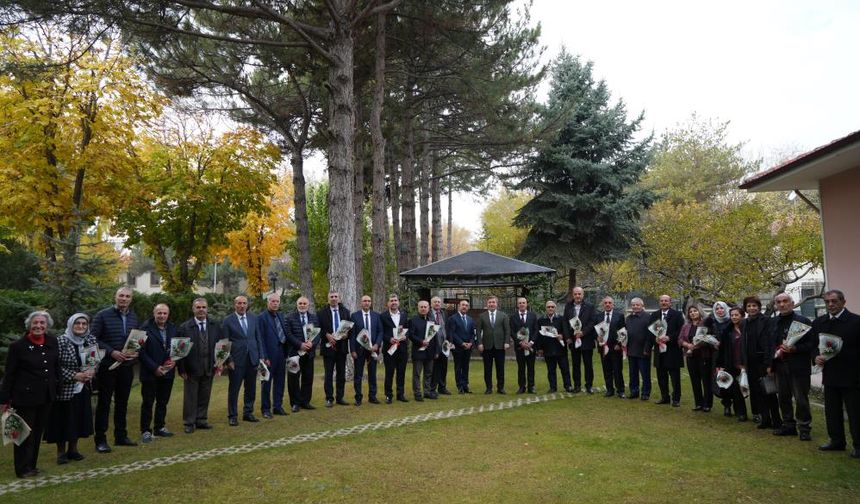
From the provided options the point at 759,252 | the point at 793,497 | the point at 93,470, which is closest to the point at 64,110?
the point at 93,470

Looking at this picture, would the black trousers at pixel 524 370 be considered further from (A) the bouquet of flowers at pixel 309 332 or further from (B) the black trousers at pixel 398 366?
(A) the bouquet of flowers at pixel 309 332

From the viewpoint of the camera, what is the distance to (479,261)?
1791 cm

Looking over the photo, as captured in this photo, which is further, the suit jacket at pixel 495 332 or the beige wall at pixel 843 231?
the suit jacket at pixel 495 332

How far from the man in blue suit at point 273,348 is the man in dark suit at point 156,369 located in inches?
58.4

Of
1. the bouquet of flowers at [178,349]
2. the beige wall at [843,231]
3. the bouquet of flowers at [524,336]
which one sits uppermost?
the beige wall at [843,231]

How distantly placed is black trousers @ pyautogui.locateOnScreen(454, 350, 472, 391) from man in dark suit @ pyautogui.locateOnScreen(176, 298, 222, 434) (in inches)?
184

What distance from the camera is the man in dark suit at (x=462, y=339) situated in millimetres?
11391

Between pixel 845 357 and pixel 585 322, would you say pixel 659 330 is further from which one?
pixel 845 357

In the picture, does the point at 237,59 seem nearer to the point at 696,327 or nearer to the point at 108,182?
the point at 108,182

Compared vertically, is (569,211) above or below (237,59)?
below

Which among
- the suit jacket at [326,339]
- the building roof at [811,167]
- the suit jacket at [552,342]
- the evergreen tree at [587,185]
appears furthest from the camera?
the evergreen tree at [587,185]

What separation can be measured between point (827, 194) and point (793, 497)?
7441 millimetres

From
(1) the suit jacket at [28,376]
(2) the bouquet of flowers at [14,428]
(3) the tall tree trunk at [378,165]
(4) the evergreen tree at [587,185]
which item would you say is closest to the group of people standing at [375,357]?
(1) the suit jacket at [28,376]

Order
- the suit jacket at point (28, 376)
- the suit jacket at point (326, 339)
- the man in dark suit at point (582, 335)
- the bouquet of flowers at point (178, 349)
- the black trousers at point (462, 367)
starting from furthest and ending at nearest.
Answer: the black trousers at point (462, 367) < the man in dark suit at point (582, 335) < the suit jacket at point (326, 339) < the bouquet of flowers at point (178, 349) < the suit jacket at point (28, 376)
